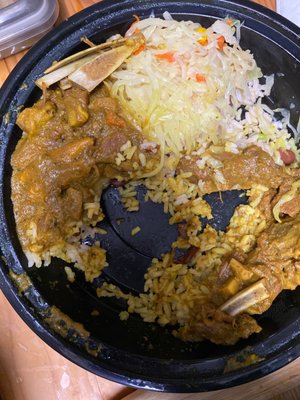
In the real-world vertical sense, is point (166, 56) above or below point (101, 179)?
above

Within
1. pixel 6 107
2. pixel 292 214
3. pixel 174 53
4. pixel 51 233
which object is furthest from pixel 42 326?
pixel 174 53

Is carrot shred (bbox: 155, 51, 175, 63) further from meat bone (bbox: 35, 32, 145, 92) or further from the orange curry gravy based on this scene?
the orange curry gravy

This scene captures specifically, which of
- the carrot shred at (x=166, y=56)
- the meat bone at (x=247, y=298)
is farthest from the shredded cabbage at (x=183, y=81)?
the meat bone at (x=247, y=298)

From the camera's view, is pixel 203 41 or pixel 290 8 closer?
pixel 203 41

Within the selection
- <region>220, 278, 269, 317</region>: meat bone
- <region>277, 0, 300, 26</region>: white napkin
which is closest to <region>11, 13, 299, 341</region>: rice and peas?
<region>220, 278, 269, 317</region>: meat bone

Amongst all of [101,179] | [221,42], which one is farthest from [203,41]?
[101,179]

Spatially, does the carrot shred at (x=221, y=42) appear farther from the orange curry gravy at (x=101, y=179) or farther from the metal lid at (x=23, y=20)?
the metal lid at (x=23, y=20)

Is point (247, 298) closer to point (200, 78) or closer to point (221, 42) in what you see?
point (200, 78)
